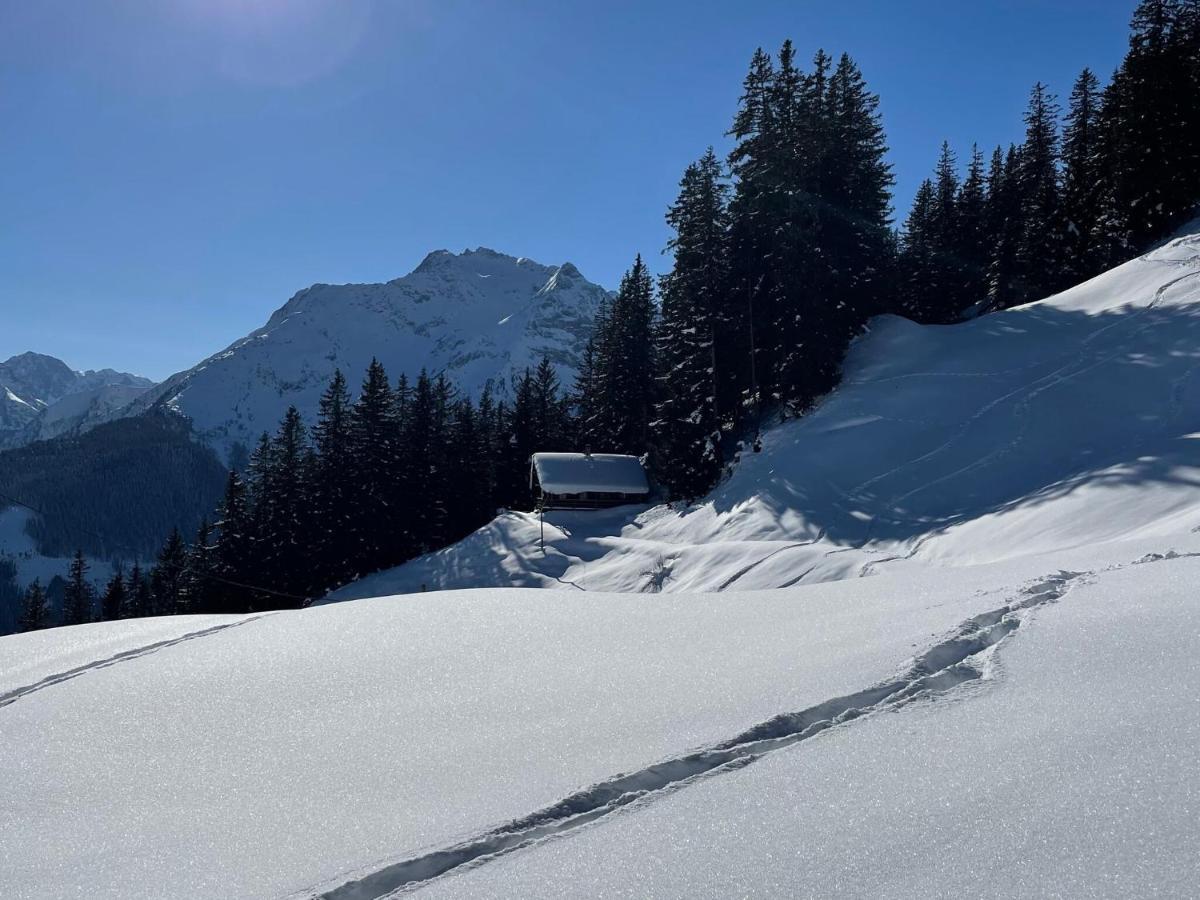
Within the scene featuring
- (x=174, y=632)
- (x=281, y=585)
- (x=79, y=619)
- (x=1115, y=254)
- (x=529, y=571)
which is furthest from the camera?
(x=79, y=619)

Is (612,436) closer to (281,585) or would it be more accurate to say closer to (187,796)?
(281,585)

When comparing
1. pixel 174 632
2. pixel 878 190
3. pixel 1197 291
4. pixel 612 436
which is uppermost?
pixel 878 190

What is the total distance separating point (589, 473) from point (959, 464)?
862 inches

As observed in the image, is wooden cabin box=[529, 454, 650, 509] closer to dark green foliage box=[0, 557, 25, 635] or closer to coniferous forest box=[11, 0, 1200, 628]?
coniferous forest box=[11, 0, 1200, 628]

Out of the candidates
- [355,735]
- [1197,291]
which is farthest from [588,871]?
[1197,291]

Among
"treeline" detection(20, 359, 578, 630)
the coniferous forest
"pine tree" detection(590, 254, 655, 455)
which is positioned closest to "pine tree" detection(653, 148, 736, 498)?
the coniferous forest

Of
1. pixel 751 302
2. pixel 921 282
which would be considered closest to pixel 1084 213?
pixel 921 282

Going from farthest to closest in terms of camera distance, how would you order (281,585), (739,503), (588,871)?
(281,585)
(739,503)
(588,871)

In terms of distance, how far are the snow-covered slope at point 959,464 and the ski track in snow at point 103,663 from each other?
12581 millimetres

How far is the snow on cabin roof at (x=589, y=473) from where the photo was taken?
134 feet

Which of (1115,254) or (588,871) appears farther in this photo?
(1115,254)

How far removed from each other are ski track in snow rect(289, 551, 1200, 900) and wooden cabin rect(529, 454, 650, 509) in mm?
35282

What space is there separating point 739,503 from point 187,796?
25.7 metres

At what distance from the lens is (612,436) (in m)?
48.8
